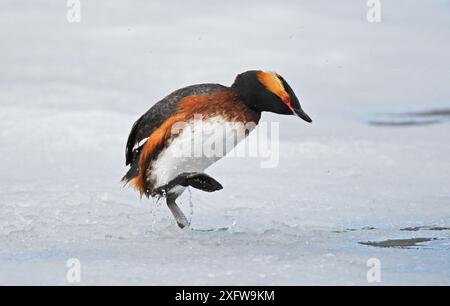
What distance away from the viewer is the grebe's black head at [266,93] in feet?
19.8

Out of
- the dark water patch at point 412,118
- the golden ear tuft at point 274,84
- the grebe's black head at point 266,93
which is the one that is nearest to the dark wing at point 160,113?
the grebe's black head at point 266,93

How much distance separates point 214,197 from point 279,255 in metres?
1.91

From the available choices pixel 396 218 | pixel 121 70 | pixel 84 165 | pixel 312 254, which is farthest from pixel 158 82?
pixel 312 254

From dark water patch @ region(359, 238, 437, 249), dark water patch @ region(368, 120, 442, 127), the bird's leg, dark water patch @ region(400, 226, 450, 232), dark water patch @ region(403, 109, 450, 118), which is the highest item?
dark water patch @ region(403, 109, 450, 118)

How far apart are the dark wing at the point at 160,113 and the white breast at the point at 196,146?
18cm

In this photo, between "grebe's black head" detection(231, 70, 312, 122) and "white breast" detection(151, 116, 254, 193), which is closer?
"white breast" detection(151, 116, 254, 193)

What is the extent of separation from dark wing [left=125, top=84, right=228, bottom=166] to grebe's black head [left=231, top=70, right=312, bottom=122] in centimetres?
14

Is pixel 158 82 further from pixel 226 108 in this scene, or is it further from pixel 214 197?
pixel 226 108

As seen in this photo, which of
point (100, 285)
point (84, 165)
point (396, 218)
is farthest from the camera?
point (84, 165)

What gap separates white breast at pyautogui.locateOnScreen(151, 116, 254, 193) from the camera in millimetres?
5879

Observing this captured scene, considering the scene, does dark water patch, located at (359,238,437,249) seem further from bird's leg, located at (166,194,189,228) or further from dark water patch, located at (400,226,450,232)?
bird's leg, located at (166,194,189,228)

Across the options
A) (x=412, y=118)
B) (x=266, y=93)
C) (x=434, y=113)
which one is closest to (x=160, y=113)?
(x=266, y=93)

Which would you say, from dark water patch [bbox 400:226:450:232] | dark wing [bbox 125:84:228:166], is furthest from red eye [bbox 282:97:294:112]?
dark water patch [bbox 400:226:450:232]

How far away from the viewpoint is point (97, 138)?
876 centimetres
